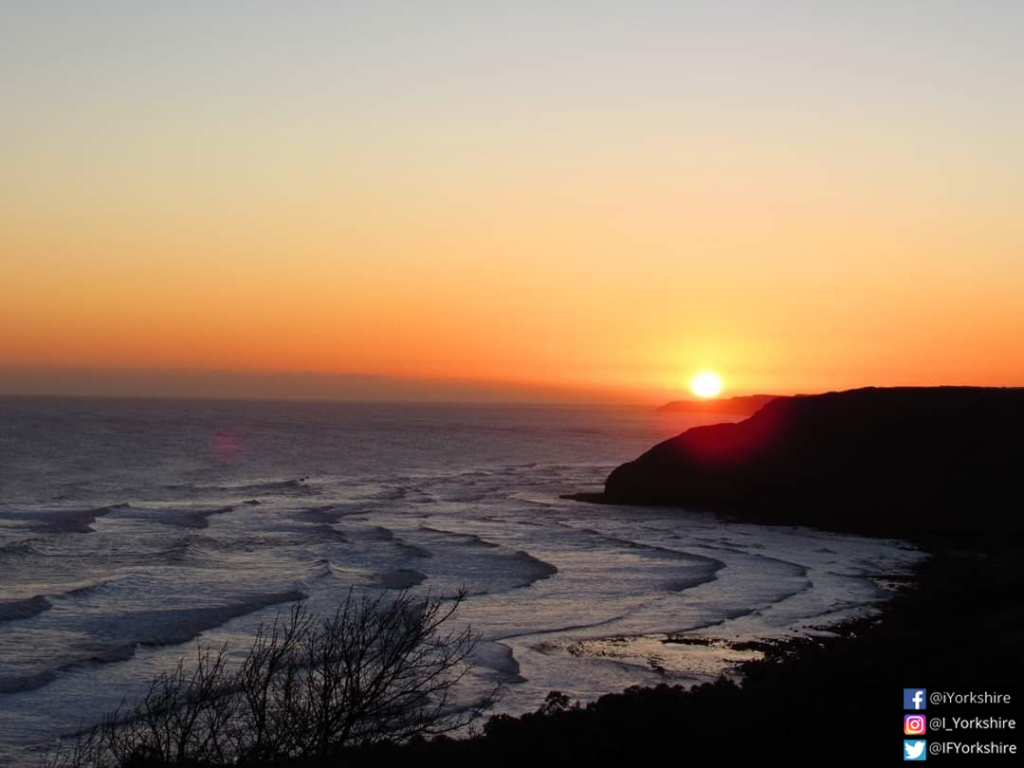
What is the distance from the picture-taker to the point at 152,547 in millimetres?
47344

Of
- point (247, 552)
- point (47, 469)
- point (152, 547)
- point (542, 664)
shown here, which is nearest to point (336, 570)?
point (247, 552)

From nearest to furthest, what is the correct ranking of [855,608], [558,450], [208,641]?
[208,641], [855,608], [558,450]

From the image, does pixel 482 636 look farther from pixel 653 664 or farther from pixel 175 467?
pixel 175 467

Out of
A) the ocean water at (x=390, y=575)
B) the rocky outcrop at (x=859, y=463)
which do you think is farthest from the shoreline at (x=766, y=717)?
the rocky outcrop at (x=859, y=463)

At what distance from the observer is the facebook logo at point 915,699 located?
16.6 meters

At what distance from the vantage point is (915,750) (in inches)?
602

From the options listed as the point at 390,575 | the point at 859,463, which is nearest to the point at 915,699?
the point at 390,575

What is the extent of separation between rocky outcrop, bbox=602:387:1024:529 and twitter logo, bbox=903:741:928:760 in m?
49.5

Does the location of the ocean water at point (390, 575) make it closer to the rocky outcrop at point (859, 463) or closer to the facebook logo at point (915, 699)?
the rocky outcrop at point (859, 463)

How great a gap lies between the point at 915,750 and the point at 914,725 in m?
0.71

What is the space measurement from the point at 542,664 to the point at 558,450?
137273 mm

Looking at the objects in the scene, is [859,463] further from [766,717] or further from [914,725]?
[914,725]

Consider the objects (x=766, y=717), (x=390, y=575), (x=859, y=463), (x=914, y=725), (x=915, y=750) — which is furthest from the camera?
(x=859, y=463)

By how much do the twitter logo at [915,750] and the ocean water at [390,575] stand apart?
362 inches
